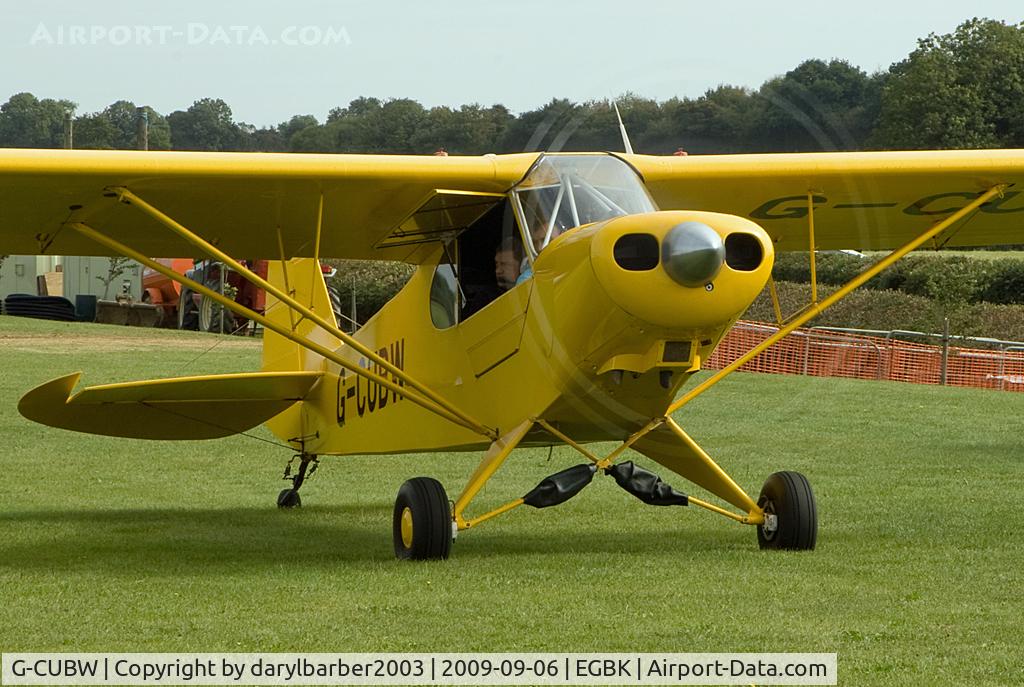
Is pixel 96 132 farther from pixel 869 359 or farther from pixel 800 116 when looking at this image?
pixel 800 116

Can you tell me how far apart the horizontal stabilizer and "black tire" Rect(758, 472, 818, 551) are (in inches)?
166

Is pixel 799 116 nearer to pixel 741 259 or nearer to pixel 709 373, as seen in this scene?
pixel 741 259

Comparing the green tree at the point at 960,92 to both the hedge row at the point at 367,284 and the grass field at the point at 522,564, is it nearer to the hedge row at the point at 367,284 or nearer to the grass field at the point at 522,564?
the grass field at the point at 522,564

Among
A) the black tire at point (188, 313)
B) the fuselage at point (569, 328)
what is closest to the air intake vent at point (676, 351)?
the fuselage at point (569, 328)

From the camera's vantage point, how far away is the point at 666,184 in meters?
9.93

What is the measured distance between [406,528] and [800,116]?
150 inches

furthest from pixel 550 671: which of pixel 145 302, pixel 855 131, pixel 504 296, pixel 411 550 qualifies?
pixel 145 302

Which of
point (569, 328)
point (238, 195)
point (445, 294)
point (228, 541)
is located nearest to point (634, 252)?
point (569, 328)

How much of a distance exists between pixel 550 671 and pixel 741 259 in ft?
8.86

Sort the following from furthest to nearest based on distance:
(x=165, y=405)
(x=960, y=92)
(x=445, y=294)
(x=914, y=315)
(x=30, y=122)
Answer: (x=30, y=122) → (x=914, y=315) → (x=960, y=92) → (x=165, y=405) → (x=445, y=294)

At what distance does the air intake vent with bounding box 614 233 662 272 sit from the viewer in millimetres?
7531

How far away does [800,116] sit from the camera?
952 centimetres

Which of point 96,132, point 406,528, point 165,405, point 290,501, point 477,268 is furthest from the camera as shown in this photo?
point 96,132

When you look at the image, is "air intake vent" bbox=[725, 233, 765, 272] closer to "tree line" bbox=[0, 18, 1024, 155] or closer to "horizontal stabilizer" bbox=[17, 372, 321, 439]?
"tree line" bbox=[0, 18, 1024, 155]
